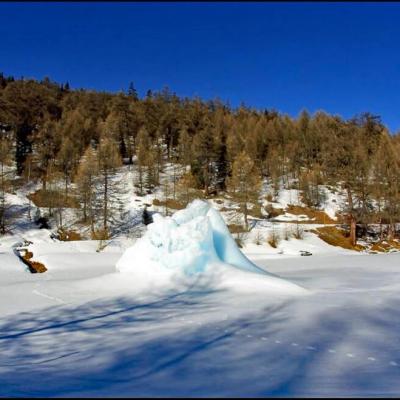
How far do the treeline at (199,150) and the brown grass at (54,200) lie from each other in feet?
5.08

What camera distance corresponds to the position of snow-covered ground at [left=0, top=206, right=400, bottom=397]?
504 centimetres

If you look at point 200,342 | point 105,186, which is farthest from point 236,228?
point 200,342

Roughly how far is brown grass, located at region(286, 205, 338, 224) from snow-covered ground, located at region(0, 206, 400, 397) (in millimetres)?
42447

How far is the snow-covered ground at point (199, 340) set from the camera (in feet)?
16.5

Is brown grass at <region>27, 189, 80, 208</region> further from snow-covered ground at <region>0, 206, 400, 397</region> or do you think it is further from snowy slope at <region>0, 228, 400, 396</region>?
snowy slope at <region>0, 228, 400, 396</region>

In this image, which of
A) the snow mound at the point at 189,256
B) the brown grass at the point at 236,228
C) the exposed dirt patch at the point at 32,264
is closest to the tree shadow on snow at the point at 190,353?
the snow mound at the point at 189,256

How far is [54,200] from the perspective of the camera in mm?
51031

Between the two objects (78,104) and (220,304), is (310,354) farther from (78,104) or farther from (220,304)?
(78,104)

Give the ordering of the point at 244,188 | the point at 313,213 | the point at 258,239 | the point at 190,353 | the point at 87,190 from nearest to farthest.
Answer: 1. the point at 190,353
2. the point at 258,239
3. the point at 87,190
4. the point at 244,188
5. the point at 313,213

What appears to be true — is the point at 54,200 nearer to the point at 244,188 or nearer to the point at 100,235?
the point at 100,235

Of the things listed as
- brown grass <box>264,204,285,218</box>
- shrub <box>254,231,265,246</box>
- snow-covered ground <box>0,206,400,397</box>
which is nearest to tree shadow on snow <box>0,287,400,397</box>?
snow-covered ground <box>0,206,400,397</box>

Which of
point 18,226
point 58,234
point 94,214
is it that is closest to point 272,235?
point 94,214

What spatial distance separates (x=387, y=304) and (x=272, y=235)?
3326 centimetres

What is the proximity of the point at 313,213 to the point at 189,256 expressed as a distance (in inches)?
1810
